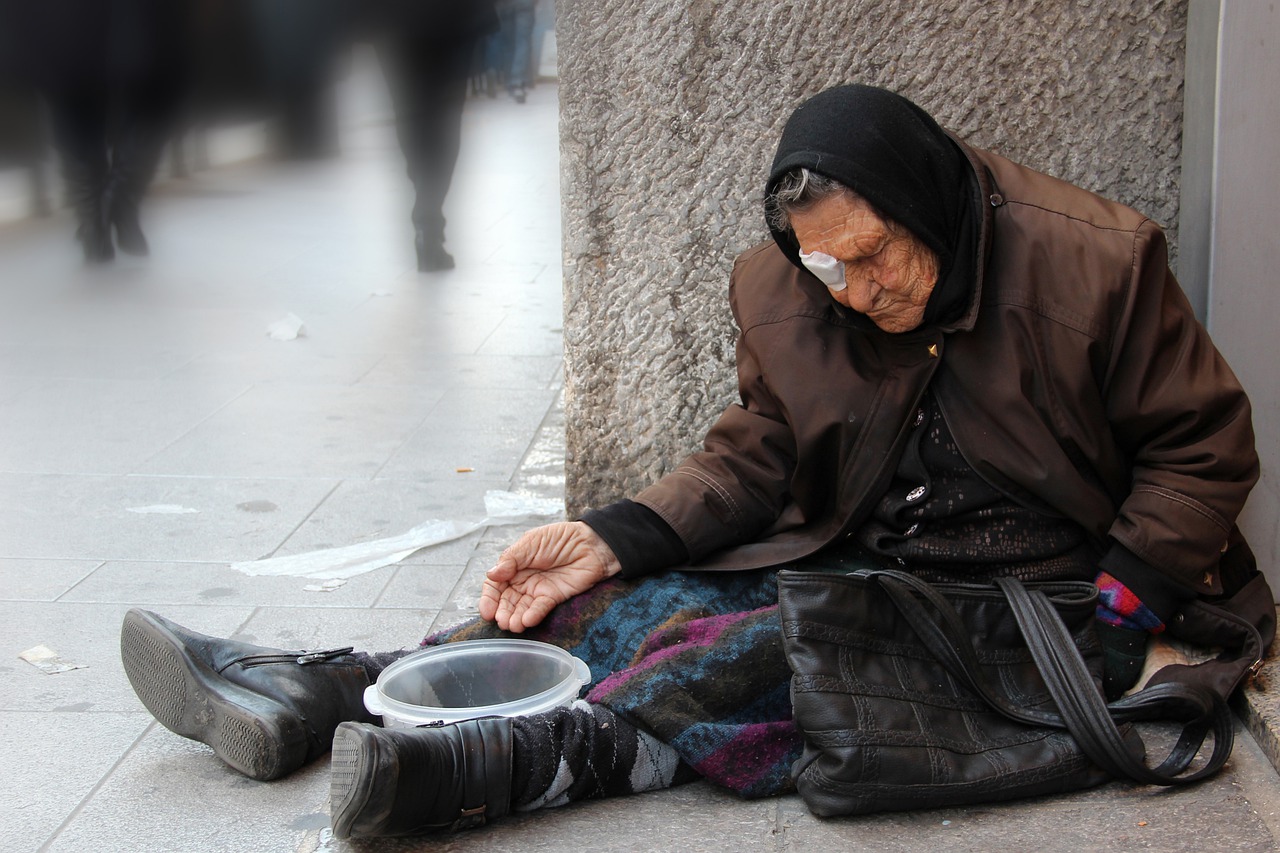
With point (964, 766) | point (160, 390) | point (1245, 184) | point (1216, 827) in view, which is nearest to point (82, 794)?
point (964, 766)

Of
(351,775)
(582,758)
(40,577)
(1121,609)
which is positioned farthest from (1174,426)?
(40,577)

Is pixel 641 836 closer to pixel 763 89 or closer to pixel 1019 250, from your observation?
pixel 1019 250

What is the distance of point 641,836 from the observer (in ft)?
5.91

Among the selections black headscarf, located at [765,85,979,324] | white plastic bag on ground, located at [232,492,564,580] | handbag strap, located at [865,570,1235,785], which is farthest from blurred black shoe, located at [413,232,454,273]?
handbag strap, located at [865,570,1235,785]

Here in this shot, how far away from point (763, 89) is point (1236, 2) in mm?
882

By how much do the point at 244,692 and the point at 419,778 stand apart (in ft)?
1.59

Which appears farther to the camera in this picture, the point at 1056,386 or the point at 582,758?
the point at 1056,386

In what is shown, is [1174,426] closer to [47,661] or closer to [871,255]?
[871,255]

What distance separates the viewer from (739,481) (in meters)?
2.26

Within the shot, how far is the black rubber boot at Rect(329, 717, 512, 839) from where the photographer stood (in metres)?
1.64

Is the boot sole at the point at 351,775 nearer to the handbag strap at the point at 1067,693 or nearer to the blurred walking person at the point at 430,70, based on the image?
the handbag strap at the point at 1067,693

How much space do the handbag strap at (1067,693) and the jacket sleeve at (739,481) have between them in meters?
0.45

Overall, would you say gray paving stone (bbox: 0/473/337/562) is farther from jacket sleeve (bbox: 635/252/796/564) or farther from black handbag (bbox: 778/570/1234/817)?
black handbag (bbox: 778/570/1234/817)

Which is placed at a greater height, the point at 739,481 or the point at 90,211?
the point at 90,211
